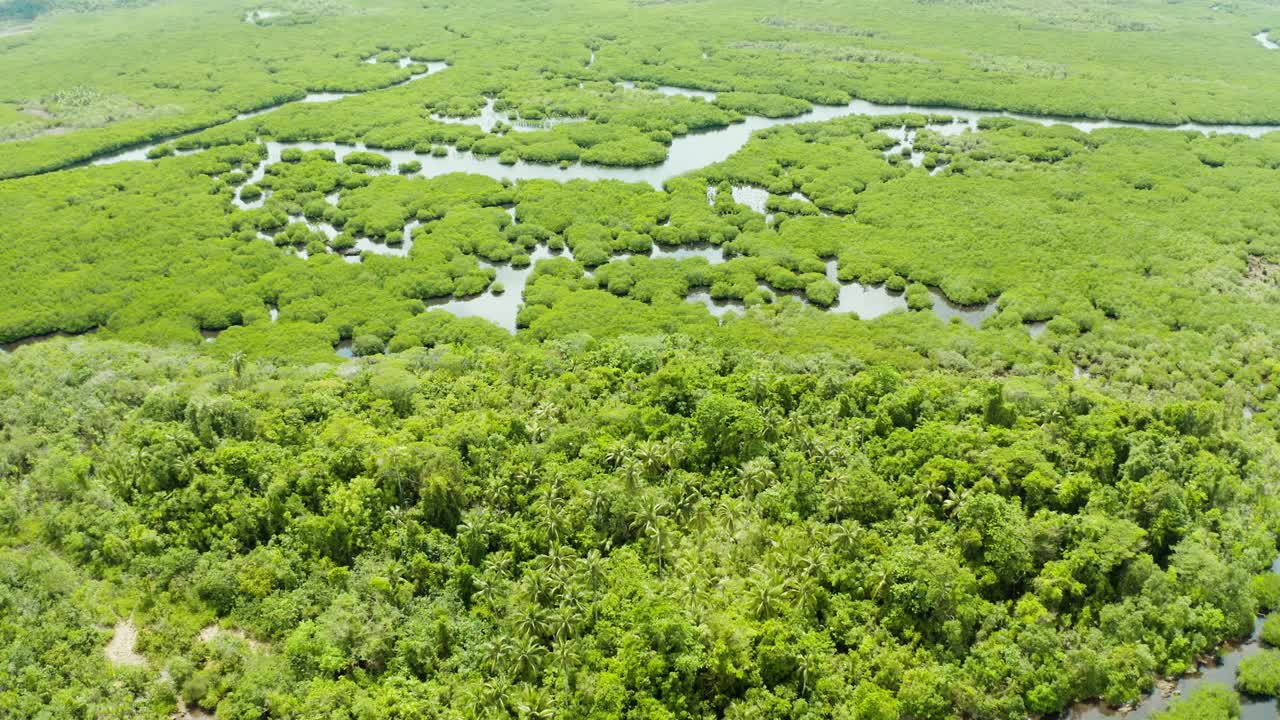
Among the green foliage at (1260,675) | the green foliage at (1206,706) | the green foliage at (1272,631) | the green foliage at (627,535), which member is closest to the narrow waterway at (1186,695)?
the green foliage at (1260,675)

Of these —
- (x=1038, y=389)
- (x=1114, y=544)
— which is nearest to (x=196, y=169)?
(x=1038, y=389)

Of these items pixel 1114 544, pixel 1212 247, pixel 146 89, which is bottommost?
pixel 1114 544

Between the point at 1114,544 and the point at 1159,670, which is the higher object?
the point at 1114,544

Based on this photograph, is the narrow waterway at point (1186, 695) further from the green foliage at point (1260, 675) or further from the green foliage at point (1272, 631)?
the green foliage at point (1272, 631)

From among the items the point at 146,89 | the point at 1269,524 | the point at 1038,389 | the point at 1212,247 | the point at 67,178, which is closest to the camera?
the point at 1269,524

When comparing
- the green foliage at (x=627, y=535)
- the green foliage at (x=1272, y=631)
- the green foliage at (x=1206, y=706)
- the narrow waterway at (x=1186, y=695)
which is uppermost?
the green foliage at (x=627, y=535)

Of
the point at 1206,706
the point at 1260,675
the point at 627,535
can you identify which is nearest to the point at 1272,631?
the point at 1260,675

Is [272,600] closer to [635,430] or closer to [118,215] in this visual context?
[635,430]

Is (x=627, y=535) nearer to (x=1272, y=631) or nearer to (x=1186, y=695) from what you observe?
(x=1186, y=695)

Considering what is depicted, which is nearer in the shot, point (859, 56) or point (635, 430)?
point (635, 430)
